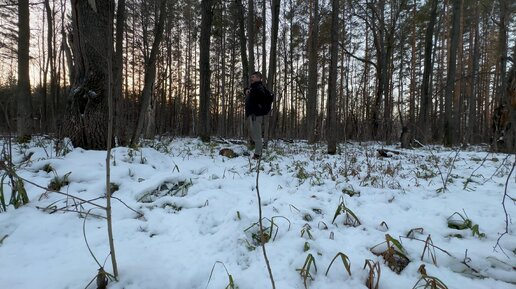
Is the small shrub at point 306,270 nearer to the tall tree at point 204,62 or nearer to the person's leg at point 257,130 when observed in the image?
the person's leg at point 257,130

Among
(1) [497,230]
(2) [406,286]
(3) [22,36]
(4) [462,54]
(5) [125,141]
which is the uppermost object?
(4) [462,54]

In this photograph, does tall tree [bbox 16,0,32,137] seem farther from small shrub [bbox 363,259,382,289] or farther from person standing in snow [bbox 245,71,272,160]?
small shrub [bbox 363,259,382,289]

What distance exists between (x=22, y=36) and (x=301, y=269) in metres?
9.77

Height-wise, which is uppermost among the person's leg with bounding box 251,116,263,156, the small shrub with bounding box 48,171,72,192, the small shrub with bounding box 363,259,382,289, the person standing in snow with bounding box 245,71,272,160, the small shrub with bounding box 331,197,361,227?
the person standing in snow with bounding box 245,71,272,160

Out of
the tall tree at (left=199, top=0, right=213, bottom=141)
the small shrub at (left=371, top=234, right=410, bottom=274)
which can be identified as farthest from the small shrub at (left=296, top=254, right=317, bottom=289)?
the tall tree at (left=199, top=0, right=213, bottom=141)

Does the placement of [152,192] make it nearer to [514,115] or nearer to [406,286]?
[406,286]

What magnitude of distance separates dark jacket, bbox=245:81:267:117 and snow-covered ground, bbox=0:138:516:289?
118 inches

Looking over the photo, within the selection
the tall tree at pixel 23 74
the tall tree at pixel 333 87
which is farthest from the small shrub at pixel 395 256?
the tall tree at pixel 23 74

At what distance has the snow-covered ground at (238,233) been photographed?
1.42 metres

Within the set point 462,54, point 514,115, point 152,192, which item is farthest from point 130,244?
point 462,54

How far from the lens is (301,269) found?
1.44m

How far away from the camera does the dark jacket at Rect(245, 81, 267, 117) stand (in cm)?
582

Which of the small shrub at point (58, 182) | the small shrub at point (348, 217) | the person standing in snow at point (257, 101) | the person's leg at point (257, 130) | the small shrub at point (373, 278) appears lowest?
the small shrub at point (373, 278)

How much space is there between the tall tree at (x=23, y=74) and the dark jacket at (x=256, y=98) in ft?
20.2
